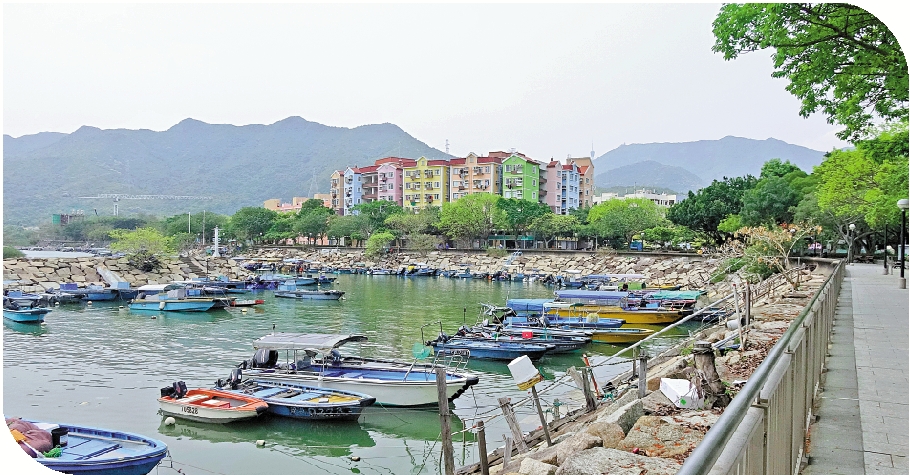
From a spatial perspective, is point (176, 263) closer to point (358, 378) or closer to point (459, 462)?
point (358, 378)

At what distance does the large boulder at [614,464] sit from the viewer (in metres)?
5.52

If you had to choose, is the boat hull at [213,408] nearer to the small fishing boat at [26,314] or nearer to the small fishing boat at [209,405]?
the small fishing boat at [209,405]

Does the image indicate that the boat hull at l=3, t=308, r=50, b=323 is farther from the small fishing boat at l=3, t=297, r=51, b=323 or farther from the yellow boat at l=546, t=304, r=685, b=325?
the yellow boat at l=546, t=304, r=685, b=325

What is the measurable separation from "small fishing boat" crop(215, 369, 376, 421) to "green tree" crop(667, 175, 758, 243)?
133 ft

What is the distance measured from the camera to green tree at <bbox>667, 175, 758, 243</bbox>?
47.9 meters

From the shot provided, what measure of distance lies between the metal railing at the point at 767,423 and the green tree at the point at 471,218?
63962 millimetres

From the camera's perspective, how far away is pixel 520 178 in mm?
84312

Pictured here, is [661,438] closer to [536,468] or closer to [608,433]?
[608,433]

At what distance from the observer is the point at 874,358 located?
26.4 feet

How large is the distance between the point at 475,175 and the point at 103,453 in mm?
78121

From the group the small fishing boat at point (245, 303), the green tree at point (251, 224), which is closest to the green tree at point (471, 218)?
the green tree at point (251, 224)

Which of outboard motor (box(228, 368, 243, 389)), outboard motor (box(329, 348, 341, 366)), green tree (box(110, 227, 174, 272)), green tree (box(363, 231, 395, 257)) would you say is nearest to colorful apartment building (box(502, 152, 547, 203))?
green tree (box(363, 231, 395, 257))

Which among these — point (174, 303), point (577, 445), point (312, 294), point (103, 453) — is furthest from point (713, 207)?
point (103, 453)

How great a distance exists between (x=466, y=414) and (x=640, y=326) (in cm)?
1447
